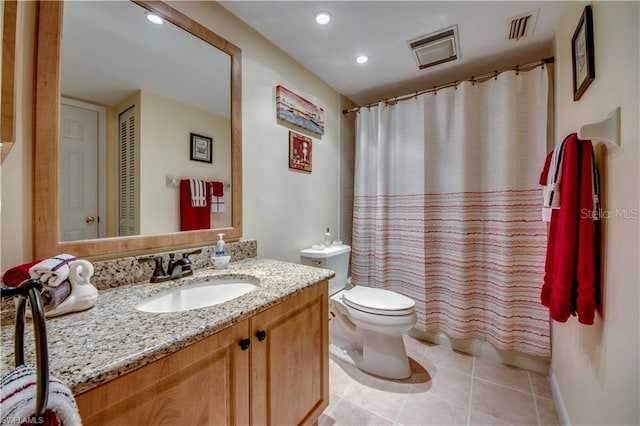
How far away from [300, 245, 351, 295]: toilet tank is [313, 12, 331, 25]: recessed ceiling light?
4.66 ft

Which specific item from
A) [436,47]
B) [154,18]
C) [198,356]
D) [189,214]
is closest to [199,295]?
[189,214]

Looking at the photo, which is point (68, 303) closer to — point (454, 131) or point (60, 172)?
point (60, 172)

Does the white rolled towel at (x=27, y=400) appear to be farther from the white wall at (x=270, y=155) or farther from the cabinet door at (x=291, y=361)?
the white wall at (x=270, y=155)

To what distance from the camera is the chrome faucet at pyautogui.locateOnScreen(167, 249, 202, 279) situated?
3.70ft

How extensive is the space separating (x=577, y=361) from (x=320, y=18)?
2088mm

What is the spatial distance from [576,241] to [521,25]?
1.36m

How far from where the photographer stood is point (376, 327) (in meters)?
1.62

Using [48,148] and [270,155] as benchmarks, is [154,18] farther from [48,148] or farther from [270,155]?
[270,155]

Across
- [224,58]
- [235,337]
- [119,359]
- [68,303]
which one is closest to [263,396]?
[235,337]

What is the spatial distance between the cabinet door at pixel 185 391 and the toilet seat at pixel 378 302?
3.18 feet

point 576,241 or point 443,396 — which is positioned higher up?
point 576,241

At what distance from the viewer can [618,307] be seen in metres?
0.79

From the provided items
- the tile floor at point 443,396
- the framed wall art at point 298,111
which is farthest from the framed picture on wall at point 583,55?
the tile floor at point 443,396

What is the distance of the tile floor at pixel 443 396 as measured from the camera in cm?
137
